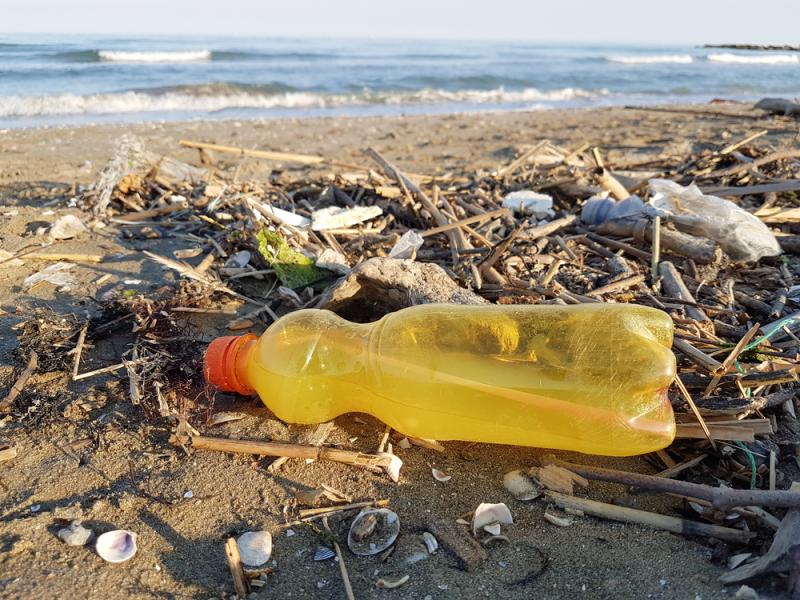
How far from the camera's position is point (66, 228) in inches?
168

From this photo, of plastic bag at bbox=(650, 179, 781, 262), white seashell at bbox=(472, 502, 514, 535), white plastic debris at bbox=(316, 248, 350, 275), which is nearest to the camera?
white seashell at bbox=(472, 502, 514, 535)

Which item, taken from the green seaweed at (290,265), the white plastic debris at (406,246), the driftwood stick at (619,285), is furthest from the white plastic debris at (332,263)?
the driftwood stick at (619,285)

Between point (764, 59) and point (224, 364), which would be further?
point (764, 59)

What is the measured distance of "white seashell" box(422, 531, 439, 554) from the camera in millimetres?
1831

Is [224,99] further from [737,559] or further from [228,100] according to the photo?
[737,559]

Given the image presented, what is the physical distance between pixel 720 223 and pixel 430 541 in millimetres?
2686

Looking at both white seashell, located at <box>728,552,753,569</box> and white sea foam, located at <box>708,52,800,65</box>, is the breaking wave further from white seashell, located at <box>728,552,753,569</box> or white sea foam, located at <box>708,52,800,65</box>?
white sea foam, located at <box>708,52,800,65</box>

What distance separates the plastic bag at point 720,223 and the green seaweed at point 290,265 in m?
2.15

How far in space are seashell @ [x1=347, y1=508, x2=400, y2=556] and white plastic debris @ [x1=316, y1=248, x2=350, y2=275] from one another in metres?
1.54

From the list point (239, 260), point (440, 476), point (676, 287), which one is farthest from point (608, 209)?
point (440, 476)

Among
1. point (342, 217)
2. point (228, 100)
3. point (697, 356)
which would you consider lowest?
point (228, 100)

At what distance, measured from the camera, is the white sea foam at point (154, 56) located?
22031 millimetres

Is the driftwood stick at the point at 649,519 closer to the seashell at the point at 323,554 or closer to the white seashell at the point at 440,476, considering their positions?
→ the white seashell at the point at 440,476

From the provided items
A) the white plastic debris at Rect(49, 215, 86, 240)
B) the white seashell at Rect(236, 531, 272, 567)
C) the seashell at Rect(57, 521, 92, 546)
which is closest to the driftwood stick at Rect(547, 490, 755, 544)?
the white seashell at Rect(236, 531, 272, 567)
